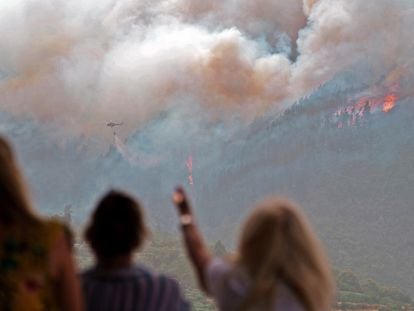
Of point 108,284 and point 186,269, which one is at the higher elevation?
point 186,269

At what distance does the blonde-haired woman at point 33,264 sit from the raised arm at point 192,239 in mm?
516

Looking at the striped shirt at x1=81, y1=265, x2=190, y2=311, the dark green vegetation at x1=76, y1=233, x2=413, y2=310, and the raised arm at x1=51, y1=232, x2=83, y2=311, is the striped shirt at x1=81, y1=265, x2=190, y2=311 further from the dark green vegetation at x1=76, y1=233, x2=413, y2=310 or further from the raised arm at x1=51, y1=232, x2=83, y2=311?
the dark green vegetation at x1=76, y1=233, x2=413, y2=310

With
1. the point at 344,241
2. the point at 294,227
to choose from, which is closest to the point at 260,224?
the point at 294,227

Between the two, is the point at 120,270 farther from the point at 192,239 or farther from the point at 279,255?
the point at 279,255

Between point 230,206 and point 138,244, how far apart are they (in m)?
110

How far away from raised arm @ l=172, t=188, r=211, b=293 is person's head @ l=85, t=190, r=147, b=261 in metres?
0.27

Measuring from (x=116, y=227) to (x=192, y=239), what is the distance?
35 cm

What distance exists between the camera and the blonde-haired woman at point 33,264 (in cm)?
224

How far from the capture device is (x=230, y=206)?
112 meters

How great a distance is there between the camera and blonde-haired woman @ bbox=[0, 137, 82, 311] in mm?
2238

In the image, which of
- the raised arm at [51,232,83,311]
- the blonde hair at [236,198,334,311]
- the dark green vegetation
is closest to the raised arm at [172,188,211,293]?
the blonde hair at [236,198,334,311]

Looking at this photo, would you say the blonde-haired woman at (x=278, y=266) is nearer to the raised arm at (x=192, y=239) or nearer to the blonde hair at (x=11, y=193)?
the raised arm at (x=192, y=239)

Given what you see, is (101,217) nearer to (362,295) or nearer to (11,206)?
(11,206)

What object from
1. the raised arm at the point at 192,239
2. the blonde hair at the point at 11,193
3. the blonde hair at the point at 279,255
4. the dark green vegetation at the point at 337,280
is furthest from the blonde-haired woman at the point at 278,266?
the dark green vegetation at the point at 337,280
